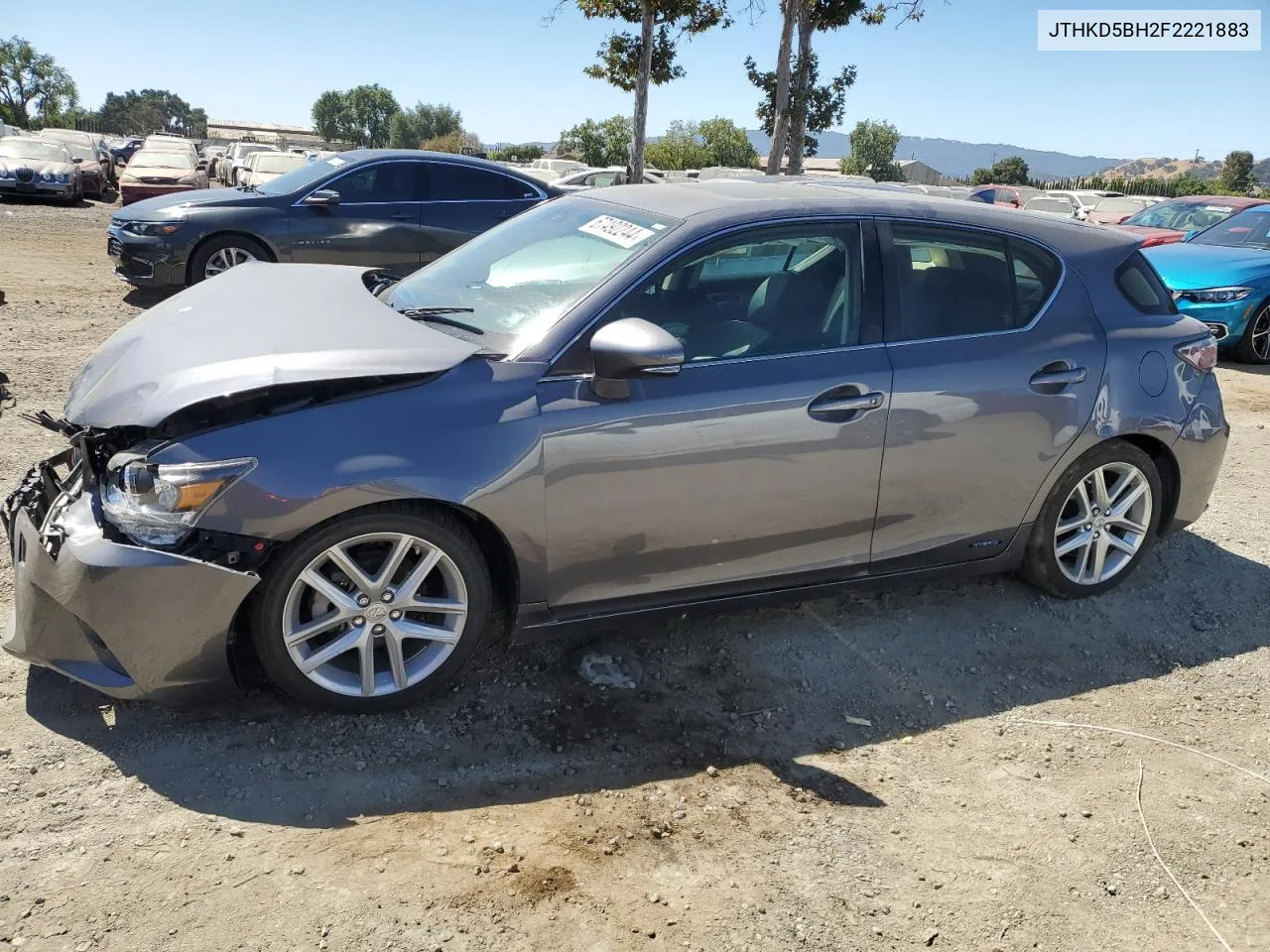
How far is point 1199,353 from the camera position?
4.49 meters

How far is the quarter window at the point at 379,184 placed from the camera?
992 cm

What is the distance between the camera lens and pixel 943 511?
4020mm

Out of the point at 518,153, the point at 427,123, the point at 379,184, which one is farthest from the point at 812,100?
the point at 427,123

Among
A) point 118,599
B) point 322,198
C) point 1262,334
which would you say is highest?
point 322,198

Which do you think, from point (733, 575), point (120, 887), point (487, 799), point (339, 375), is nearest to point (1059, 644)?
point (733, 575)

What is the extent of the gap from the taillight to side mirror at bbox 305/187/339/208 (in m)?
7.75

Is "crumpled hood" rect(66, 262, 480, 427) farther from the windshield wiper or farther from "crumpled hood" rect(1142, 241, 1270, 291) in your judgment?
"crumpled hood" rect(1142, 241, 1270, 291)

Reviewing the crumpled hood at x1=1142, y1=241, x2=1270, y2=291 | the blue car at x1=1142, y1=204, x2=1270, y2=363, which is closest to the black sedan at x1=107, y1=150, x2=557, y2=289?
the crumpled hood at x1=1142, y1=241, x2=1270, y2=291

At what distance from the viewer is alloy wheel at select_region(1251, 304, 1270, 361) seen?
998cm

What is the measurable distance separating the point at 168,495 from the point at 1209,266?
1015 cm

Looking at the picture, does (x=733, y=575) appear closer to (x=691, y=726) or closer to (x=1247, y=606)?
(x=691, y=726)

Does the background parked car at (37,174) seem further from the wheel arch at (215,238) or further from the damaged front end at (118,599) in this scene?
the damaged front end at (118,599)

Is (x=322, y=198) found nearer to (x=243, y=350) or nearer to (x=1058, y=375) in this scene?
(x=243, y=350)

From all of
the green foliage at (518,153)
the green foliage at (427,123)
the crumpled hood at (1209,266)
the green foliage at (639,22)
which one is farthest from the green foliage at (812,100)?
the green foliage at (427,123)
